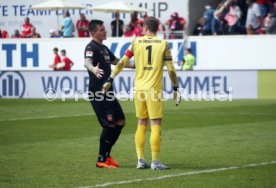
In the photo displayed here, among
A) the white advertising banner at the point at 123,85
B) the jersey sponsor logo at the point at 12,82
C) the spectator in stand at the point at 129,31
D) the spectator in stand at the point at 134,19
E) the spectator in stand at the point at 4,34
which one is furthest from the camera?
the spectator in stand at the point at 4,34

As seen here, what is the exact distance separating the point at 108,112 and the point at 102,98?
219 millimetres

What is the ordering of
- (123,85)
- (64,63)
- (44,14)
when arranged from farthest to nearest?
(44,14)
(64,63)
(123,85)

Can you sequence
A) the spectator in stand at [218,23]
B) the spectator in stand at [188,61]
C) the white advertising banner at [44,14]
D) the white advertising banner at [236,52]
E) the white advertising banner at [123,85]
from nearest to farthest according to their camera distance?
1. the white advertising banner at [123,85]
2. the spectator in stand at [188,61]
3. the white advertising banner at [236,52]
4. the spectator in stand at [218,23]
5. the white advertising banner at [44,14]

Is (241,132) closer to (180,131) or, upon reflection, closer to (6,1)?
(180,131)

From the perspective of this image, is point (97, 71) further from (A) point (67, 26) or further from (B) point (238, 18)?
(A) point (67, 26)

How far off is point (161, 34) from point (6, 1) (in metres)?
8.69

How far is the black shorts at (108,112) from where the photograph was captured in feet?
41.0

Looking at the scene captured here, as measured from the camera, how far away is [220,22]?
34875 mm

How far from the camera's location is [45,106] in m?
26.5

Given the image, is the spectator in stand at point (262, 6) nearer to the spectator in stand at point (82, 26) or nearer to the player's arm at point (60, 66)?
the spectator in stand at point (82, 26)

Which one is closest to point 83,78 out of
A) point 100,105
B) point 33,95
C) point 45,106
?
point 33,95

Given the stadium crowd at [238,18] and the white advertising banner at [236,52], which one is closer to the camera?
the white advertising banner at [236,52]

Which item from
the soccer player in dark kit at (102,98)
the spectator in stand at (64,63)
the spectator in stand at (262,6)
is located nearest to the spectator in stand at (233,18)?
the spectator in stand at (262,6)

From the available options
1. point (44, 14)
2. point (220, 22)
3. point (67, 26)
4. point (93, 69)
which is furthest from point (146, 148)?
point (44, 14)
